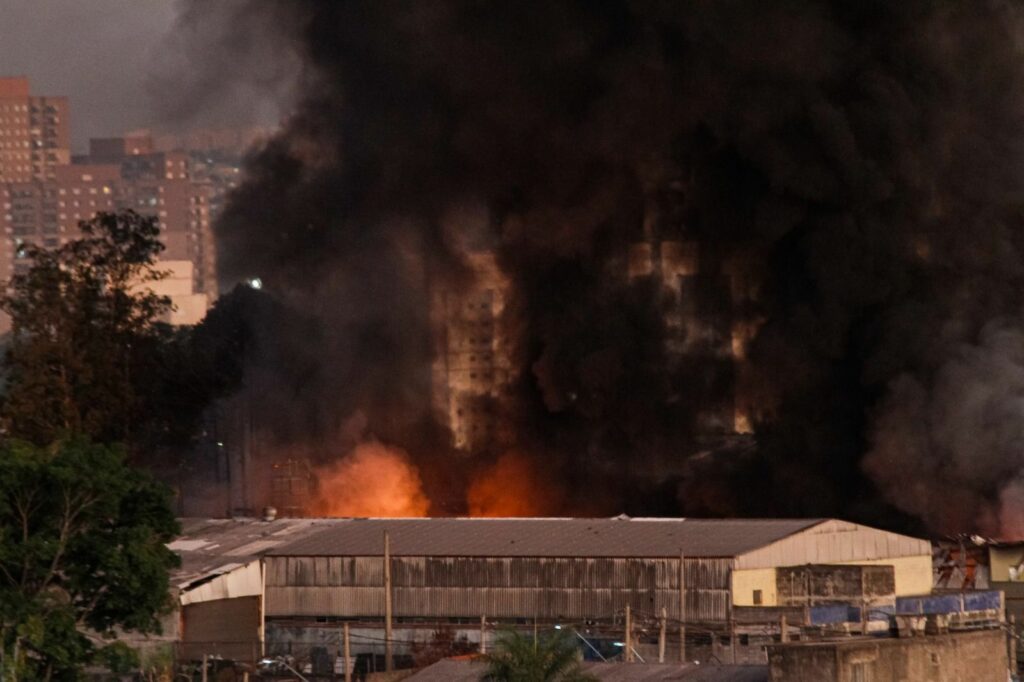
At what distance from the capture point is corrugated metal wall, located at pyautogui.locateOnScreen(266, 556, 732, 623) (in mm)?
55281

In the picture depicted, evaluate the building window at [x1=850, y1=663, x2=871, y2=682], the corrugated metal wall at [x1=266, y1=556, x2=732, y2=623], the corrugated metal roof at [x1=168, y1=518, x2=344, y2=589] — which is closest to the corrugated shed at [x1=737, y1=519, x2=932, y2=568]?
the corrugated metal wall at [x1=266, y1=556, x2=732, y2=623]

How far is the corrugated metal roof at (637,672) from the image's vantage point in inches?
1533

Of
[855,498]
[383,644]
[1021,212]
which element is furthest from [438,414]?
[383,644]

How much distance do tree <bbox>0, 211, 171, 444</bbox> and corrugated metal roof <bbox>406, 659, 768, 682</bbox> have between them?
105 feet

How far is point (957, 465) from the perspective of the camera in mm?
70938

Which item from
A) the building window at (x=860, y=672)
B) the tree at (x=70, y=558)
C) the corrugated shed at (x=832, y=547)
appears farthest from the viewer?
the corrugated shed at (x=832, y=547)

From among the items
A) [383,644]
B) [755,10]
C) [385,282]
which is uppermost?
[755,10]

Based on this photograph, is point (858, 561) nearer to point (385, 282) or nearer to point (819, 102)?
point (819, 102)

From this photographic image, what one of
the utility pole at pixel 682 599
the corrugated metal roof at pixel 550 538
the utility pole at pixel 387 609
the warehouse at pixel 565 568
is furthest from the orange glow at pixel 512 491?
the utility pole at pixel 682 599

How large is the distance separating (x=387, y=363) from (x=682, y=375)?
30.0 feet

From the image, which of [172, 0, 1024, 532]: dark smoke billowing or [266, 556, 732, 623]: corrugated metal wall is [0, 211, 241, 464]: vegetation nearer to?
[172, 0, 1024, 532]: dark smoke billowing

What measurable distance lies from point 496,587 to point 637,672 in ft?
50.7

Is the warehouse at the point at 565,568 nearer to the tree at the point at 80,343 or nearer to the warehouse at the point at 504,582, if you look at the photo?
the warehouse at the point at 504,582

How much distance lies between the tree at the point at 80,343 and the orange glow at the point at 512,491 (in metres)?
10.8
